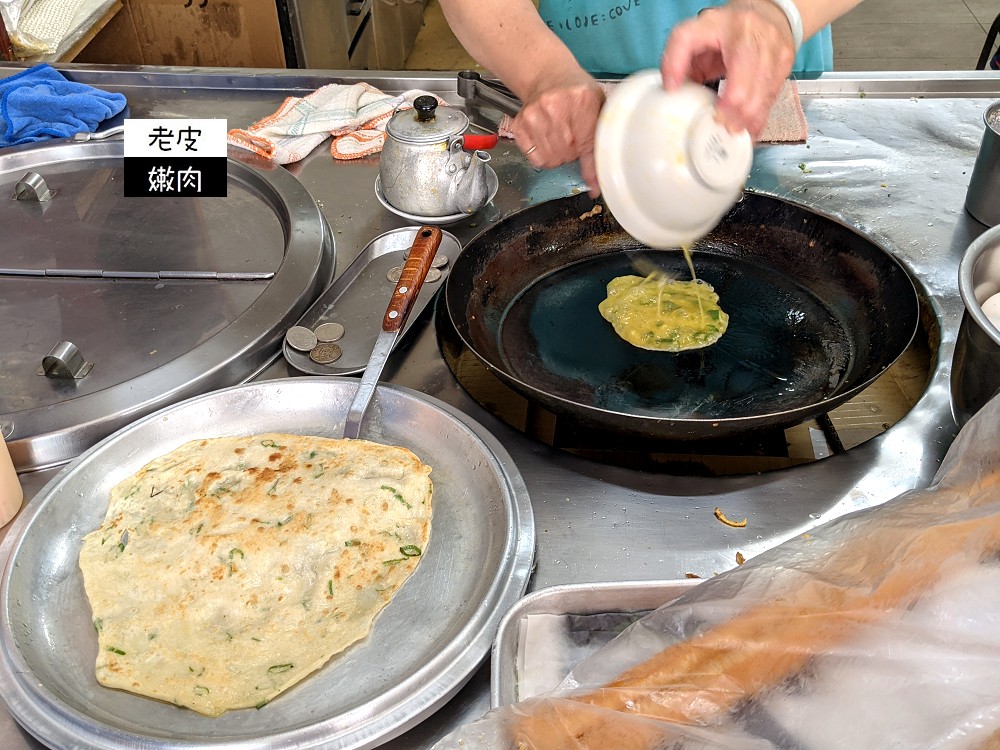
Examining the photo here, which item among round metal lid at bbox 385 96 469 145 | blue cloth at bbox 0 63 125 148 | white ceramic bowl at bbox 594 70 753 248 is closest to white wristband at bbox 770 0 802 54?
white ceramic bowl at bbox 594 70 753 248

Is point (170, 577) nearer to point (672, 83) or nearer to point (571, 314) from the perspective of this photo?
point (571, 314)

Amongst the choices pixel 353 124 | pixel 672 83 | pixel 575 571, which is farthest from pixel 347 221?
pixel 575 571

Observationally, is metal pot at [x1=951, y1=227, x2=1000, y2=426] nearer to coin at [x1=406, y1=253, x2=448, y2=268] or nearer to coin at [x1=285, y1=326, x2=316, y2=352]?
coin at [x1=406, y1=253, x2=448, y2=268]

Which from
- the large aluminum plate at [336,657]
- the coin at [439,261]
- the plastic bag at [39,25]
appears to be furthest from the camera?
the plastic bag at [39,25]

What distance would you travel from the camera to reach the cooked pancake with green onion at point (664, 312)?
155 centimetres

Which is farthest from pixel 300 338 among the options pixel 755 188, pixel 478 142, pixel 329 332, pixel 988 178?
pixel 988 178

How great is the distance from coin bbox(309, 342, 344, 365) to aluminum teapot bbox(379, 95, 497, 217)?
0.49m

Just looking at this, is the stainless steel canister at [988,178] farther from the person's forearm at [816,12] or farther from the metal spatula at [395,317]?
the metal spatula at [395,317]

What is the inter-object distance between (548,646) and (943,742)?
45 cm

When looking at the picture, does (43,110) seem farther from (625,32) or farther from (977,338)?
(977,338)

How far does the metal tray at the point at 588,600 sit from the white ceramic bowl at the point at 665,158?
0.53 meters

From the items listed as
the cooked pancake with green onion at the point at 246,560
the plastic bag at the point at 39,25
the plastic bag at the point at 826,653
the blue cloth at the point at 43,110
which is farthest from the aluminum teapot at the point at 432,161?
the plastic bag at the point at 39,25

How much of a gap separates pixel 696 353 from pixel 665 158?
1.55ft

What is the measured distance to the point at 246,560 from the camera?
116 centimetres
